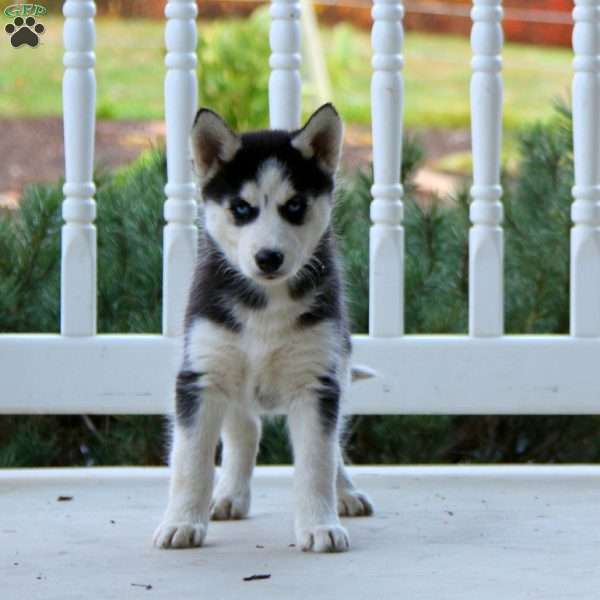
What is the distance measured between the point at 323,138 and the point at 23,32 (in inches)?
49.5

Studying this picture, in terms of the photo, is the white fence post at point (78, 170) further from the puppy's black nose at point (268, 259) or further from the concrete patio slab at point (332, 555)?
the puppy's black nose at point (268, 259)

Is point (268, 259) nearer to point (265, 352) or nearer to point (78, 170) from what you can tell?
point (265, 352)

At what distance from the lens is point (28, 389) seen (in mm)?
3572

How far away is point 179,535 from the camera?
2.70 m

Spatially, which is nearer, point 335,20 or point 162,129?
point 162,129

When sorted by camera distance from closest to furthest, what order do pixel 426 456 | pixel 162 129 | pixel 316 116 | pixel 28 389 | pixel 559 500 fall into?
pixel 316 116 → pixel 559 500 → pixel 28 389 → pixel 426 456 → pixel 162 129

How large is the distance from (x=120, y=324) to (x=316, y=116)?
1.53 meters

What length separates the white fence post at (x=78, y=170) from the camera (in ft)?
11.7

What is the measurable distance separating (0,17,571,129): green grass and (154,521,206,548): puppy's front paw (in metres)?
6.29

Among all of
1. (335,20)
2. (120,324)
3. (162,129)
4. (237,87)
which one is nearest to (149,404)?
(120,324)

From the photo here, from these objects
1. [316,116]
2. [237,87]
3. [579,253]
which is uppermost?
[237,87]

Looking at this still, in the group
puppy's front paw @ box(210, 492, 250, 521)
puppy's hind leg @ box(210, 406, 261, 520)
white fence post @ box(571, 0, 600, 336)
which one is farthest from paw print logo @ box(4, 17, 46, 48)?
white fence post @ box(571, 0, 600, 336)

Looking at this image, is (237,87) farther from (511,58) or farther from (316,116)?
(511,58)

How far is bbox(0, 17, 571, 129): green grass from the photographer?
9.25 m
